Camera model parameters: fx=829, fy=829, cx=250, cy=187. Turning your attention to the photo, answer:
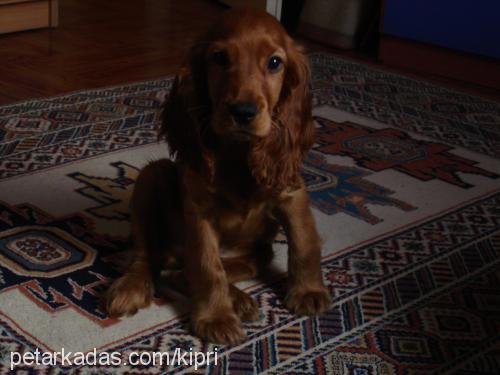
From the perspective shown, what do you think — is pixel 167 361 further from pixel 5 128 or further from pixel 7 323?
pixel 5 128

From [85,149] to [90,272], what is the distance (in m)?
0.93

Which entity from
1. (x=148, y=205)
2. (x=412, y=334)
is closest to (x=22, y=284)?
(x=148, y=205)

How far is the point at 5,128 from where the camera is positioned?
10.1ft

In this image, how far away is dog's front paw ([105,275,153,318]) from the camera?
185 cm

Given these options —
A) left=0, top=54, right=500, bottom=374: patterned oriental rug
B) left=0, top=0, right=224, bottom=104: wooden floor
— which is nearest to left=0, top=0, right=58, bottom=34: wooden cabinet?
left=0, top=0, right=224, bottom=104: wooden floor

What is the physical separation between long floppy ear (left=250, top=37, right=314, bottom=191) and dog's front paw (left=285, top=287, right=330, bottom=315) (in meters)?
0.26

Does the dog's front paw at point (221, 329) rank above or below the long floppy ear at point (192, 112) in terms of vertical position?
below

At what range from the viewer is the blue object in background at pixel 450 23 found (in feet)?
13.5

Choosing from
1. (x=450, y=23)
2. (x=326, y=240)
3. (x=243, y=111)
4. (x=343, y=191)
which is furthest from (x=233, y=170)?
(x=450, y=23)

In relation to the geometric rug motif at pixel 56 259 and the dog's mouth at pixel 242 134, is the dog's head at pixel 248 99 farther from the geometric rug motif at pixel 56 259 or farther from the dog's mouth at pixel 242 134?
the geometric rug motif at pixel 56 259

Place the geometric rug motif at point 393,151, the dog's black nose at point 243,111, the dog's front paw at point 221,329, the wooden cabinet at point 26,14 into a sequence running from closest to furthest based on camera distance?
1. the dog's black nose at point 243,111
2. the dog's front paw at point 221,329
3. the geometric rug motif at point 393,151
4. the wooden cabinet at point 26,14

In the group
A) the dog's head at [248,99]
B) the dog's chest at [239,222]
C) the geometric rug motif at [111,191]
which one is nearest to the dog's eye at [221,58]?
the dog's head at [248,99]

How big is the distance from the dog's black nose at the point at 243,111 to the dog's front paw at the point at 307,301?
0.49m

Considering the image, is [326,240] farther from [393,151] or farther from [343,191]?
[393,151]
